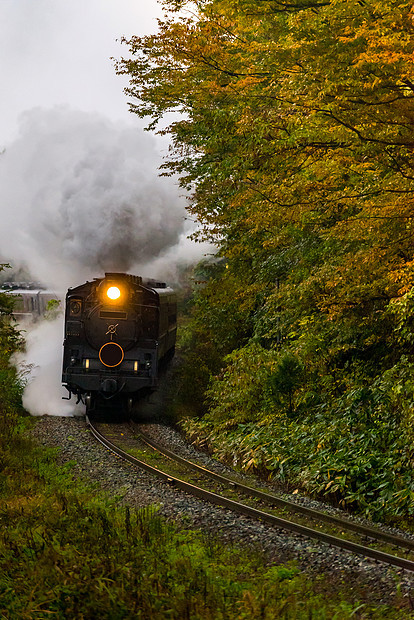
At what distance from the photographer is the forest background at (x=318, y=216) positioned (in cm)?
859

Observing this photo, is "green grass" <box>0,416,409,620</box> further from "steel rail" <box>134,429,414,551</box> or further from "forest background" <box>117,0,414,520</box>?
"forest background" <box>117,0,414,520</box>

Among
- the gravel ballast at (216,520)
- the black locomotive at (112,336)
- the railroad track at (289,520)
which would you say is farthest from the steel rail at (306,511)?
the black locomotive at (112,336)

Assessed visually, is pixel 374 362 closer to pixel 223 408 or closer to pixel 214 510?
pixel 223 408

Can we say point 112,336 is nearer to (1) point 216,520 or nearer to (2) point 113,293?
(2) point 113,293

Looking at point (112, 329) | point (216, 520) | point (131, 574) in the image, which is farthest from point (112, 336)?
point (131, 574)

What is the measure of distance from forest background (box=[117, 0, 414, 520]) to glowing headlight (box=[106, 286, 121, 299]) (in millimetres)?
3005

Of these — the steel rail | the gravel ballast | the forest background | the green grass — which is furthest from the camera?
the forest background

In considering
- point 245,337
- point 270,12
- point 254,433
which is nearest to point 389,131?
point 270,12

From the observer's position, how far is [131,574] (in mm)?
5598

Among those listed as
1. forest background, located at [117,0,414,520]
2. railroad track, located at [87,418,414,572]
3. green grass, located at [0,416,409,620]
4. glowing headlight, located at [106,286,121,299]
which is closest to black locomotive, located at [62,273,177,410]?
glowing headlight, located at [106,286,121,299]

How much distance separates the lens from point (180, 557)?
642 centimetres

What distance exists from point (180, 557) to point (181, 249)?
53.9 feet

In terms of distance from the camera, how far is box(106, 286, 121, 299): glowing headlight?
619 inches

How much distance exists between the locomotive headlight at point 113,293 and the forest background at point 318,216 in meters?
3.01
